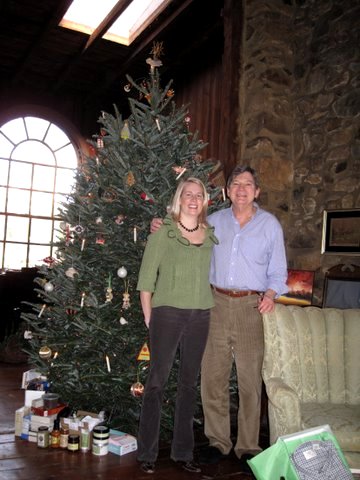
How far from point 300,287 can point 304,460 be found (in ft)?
7.26

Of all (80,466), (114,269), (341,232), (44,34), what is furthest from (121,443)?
(44,34)

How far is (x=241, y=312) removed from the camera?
239cm

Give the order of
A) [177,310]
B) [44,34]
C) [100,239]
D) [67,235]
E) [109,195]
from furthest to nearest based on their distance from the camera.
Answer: [44,34]
[67,235]
[109,195]
[100,239]
[177,310]

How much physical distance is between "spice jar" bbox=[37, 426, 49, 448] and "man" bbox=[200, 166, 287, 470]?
0.88 meters

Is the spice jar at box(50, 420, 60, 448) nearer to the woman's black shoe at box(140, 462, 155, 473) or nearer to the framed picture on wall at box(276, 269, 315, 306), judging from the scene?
the woman's black shoe at box(140, 462, 155, 473)

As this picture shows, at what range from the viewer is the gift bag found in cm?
185

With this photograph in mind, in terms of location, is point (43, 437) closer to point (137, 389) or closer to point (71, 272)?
point (137, 389)

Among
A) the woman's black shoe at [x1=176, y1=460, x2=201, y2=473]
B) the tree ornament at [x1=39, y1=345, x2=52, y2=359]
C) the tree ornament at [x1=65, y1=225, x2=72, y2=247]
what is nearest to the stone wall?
the tree ornament at [x1=65, y1=225, x2=72, y2=247]

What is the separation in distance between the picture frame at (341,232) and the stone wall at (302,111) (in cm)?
7

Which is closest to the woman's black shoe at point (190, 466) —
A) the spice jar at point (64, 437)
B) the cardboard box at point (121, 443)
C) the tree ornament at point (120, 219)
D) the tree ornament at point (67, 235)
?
the cardboard box at point (121, 443)

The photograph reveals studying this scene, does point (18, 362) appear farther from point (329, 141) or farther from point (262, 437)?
point (329, 141)

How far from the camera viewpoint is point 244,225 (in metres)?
2.49

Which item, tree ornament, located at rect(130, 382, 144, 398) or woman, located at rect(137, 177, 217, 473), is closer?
woman, located at rect(137, 177, 217, 473)

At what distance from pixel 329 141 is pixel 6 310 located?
13.4 feet
